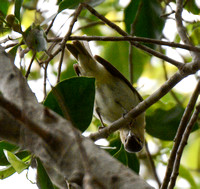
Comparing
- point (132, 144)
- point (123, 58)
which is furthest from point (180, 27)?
point (123, 58)

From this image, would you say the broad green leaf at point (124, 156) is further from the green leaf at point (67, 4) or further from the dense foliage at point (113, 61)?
the green leaf at point (67, 4)

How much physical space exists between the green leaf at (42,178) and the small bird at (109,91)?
1292 mm

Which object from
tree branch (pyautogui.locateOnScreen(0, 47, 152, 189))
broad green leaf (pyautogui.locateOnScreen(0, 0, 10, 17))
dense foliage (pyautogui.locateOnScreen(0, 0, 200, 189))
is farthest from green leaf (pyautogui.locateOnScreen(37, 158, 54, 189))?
broad green leaf (pyautogui.locateOnScreen(0, 0, 10, 17))

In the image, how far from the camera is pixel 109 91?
132 inches

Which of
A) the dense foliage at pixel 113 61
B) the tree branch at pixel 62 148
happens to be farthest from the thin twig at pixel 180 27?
the tree branch at pixel 62 148

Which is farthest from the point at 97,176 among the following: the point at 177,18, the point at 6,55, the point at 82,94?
the point at 177,18

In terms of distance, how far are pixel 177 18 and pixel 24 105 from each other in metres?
1.56

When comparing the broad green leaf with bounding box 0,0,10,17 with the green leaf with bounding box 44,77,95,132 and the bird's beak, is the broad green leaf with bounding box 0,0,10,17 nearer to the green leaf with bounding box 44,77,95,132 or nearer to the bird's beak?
the green leaf with bounding box 44,77,95,132

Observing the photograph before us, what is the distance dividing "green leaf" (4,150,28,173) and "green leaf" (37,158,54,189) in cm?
8

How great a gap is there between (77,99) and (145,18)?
56.8 inches

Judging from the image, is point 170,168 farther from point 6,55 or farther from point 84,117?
point 6,55

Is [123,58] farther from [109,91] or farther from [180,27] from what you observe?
[180,27]

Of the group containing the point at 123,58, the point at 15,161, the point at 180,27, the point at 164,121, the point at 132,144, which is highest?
the point at 180,27

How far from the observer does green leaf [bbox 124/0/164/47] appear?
302 cm
